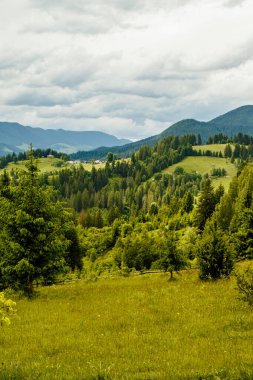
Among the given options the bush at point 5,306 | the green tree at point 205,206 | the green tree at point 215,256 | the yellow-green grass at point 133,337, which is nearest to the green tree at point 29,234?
the yellow-green grass at point 133,337

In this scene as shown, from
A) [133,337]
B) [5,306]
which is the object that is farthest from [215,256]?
[5,306]

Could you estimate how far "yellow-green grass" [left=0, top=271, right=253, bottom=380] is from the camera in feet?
40.1

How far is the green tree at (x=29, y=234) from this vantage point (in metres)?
28.0

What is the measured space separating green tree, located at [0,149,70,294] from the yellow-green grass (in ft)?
8.89

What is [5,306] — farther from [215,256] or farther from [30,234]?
[215,256]

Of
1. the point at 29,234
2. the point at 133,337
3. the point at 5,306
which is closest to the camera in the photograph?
the point at 5,306

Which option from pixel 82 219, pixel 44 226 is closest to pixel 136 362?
pixel 44 226

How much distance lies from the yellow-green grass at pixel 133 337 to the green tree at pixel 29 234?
2711mm

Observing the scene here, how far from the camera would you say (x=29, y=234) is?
1099 inches

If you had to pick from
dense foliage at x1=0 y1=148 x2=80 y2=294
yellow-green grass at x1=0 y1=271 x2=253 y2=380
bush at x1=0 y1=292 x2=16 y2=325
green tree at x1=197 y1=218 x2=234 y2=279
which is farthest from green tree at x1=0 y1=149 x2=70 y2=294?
bush at x1=0 y1=292 x2=16 y2=325

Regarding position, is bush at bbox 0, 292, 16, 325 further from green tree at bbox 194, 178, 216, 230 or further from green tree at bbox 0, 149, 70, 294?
green tree at bbox 194, 178, 216, 230

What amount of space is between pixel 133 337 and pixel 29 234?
1389 cm

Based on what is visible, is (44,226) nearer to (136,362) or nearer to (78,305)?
(78,305)

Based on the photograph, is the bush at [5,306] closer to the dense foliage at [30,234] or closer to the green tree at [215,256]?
the dense foliage at [30,234]
